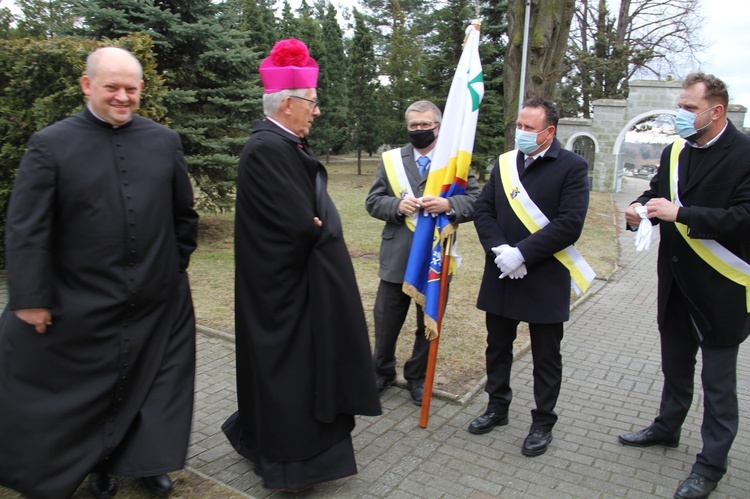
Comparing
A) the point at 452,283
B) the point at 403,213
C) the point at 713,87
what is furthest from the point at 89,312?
the point at 452,283

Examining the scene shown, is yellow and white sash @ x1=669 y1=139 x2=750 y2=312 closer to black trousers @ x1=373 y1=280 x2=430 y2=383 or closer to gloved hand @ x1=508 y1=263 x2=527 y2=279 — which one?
gloved hand @ x1=508 y1=263 x2=527 y2=279

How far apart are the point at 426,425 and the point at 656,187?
219 centimetres

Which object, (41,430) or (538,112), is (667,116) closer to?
(538,112)

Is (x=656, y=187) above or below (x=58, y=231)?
above

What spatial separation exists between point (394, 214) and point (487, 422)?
5.15 ft

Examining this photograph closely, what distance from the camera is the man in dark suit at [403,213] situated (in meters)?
4.23

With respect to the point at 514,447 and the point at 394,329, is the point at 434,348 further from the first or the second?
the point at 514,447

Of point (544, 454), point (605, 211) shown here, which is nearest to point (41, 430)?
point (544, 454)

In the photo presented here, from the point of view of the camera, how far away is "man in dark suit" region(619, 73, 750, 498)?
327 centimetres

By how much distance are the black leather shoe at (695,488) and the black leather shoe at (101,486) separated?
310cm

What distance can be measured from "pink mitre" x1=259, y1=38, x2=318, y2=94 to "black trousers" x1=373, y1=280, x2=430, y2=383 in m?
1.79

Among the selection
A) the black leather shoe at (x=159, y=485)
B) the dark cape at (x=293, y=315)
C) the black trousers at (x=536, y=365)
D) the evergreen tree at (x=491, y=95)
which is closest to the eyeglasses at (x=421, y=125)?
the dark cape at (x=293, y=315)

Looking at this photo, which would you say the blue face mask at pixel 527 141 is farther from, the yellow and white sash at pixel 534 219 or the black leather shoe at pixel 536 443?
the black leather shoe at pixel 536 443

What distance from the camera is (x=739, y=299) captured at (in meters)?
3.37
